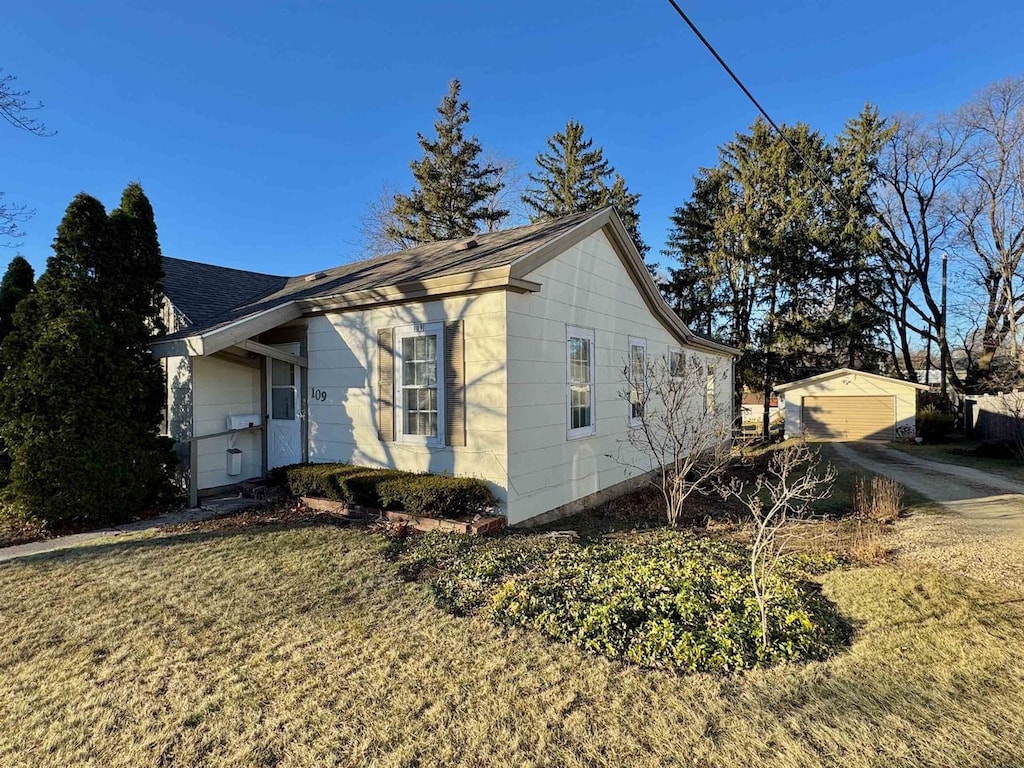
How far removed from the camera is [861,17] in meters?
7.66

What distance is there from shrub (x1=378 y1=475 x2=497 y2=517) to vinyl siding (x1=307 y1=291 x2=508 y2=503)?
252 millimetres

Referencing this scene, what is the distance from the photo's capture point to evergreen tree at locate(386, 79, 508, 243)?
26.8m

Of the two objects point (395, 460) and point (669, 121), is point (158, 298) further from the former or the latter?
point (669, 121)

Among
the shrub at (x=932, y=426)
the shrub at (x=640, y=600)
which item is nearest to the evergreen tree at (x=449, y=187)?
the shrub at (x=932, y=426)

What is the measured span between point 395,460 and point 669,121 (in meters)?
13.3

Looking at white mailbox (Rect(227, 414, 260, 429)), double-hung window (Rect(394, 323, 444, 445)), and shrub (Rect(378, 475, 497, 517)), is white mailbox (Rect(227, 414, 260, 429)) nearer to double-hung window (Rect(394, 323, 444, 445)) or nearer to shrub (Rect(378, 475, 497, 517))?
double-hung window (Rect(394, 323, 444, 445))

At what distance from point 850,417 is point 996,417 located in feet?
15.4

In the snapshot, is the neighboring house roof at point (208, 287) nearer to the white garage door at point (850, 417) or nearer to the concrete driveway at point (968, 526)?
the concrete driveway at point (968, 526)

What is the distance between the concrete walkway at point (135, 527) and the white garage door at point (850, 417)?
21.7 metres

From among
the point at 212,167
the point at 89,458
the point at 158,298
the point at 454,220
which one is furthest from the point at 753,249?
the point at 89,458

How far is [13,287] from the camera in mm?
9078

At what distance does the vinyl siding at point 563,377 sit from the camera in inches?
260

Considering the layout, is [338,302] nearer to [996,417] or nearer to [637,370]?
[637,370]

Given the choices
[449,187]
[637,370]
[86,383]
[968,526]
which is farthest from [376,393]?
[449,187]
